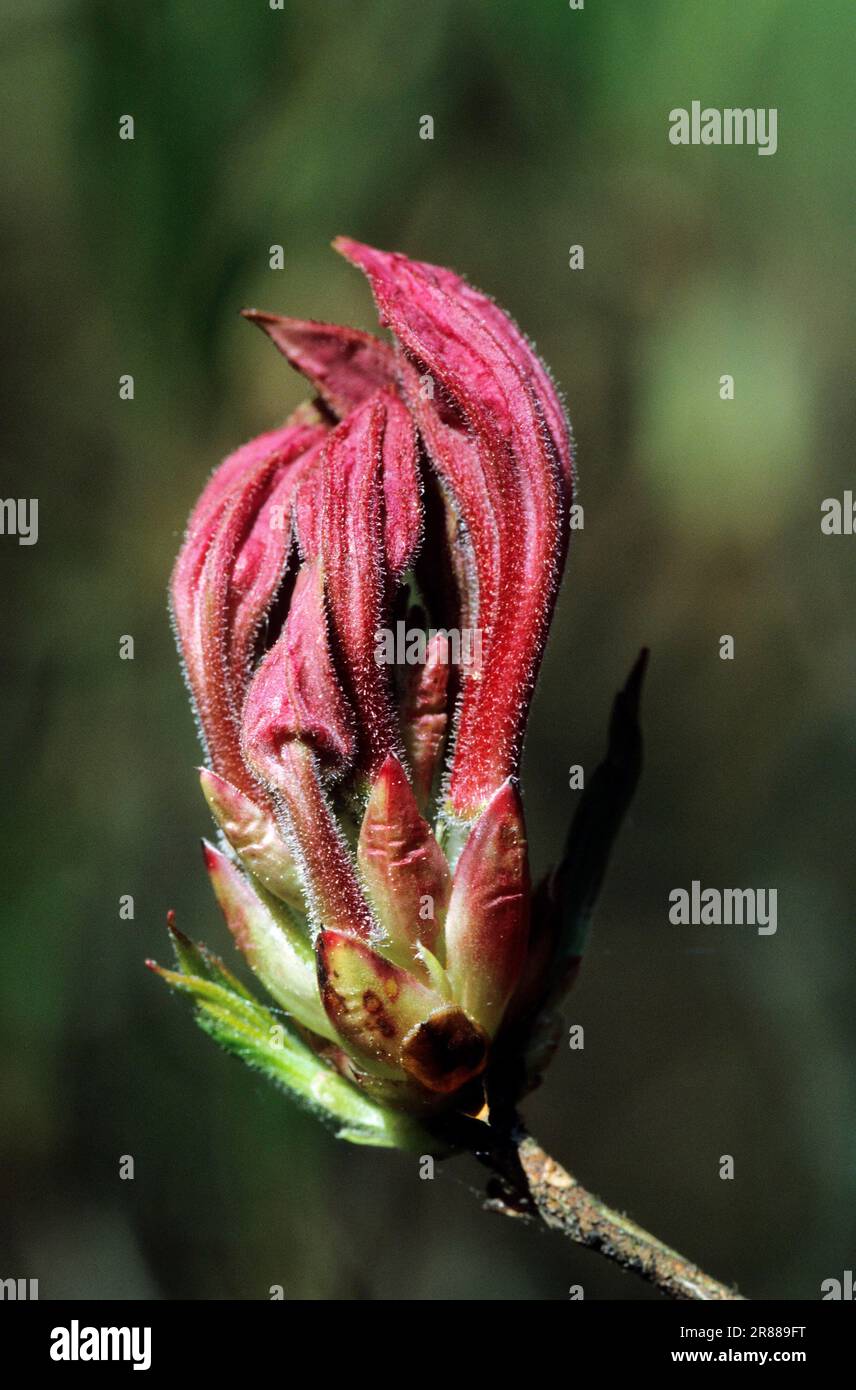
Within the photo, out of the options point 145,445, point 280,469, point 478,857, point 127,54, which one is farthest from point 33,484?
point 478,857

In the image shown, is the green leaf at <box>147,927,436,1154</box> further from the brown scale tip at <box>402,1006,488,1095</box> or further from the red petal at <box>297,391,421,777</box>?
the red petal at <box>297,391,421,777</box>

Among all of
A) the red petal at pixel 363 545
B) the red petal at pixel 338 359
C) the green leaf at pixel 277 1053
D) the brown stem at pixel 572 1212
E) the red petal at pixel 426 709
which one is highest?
the red petal at pixel 338 359

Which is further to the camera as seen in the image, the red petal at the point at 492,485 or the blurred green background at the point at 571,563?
the blurred green background at the point at 571,563

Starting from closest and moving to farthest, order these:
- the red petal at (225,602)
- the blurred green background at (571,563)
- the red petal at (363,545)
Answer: the red petal at (363,545), the red petal at (225,602), the blurred green background at (571,563)

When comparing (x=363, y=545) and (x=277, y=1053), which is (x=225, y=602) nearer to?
(x=363, y=545)

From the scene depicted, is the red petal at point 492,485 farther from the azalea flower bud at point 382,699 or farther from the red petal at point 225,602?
the red petal at point 225,602

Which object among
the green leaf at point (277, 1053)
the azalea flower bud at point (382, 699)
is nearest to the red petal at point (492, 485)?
the azalea flower bud at point (382, 699)
